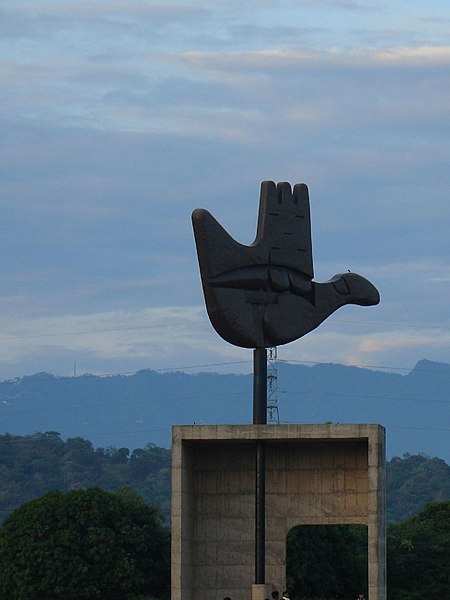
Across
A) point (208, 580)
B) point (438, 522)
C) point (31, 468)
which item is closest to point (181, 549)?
point (208, 580)

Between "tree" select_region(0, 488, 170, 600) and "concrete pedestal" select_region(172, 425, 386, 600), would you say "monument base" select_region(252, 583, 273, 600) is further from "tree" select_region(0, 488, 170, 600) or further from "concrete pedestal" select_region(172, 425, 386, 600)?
"tree" select_region(0, 488, 170, 600)

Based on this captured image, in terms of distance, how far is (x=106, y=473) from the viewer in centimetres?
17475

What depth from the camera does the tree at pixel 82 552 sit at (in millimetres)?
48906

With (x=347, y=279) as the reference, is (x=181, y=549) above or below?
below

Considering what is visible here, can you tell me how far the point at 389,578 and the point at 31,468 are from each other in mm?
115519

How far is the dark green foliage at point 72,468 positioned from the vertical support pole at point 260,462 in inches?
4589

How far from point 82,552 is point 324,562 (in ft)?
27.7

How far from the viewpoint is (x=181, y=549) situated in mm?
35562

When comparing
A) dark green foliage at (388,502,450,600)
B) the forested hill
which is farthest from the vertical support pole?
the forested hill

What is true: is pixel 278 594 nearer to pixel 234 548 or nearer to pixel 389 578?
pixel 234 548

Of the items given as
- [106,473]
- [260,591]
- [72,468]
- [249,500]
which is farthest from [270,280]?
[106,473]

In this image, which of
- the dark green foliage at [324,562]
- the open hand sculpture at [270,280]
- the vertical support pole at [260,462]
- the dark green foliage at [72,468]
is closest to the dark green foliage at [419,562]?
the dark green foliage at [324,562]

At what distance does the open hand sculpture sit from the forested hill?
11494 cm

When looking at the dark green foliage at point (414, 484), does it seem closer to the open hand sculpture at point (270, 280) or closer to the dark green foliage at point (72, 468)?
the dark green foliage at point (72, 468)
